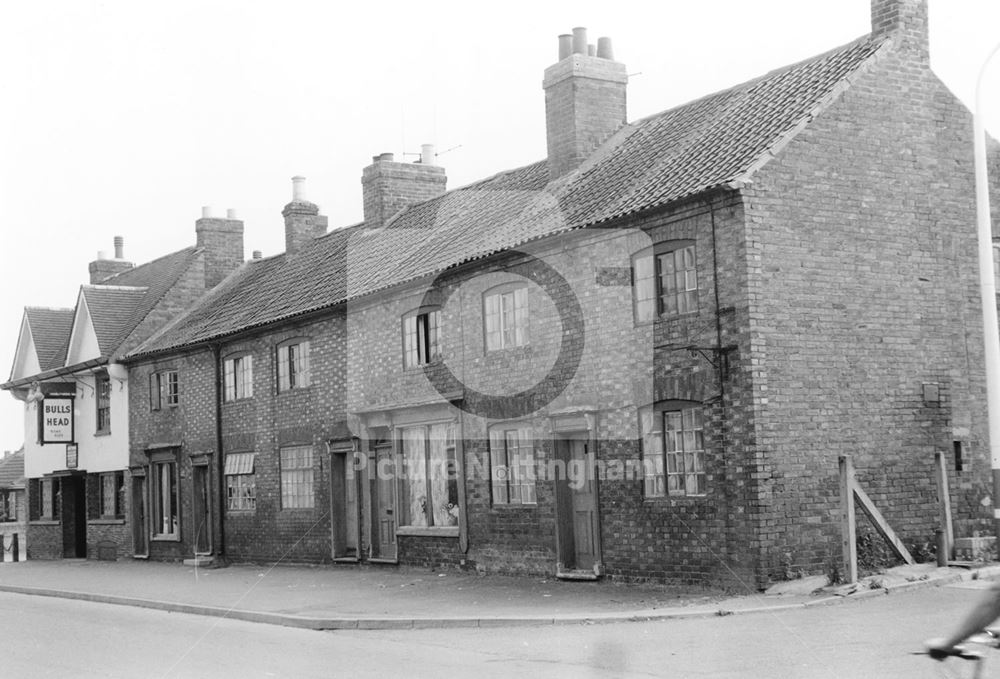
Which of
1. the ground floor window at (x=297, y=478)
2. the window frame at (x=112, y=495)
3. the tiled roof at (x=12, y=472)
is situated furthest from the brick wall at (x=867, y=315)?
the tiled roof at (x=12, y=472)

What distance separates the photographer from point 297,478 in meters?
A: 27.2

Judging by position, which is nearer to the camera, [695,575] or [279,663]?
[279,663]

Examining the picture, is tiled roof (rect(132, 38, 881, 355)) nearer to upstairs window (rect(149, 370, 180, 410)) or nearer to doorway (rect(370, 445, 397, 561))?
upstairs window (rect(149, 370, 180, 410))

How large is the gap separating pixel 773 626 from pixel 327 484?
46.0 ft

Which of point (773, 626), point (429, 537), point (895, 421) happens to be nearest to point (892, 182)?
point (895, 421)

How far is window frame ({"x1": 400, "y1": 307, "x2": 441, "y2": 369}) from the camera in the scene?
2277 centimetres

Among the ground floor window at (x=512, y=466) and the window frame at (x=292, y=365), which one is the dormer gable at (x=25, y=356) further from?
the ground floor window at (x=512, y=466)

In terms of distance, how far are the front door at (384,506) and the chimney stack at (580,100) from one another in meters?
6.38

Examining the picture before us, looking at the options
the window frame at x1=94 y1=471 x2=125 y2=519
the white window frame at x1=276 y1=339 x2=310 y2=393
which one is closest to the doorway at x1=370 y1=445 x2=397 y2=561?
the white window frame at x1=276 y1=339 x2=310 y2=393

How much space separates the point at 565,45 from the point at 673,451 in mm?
9475

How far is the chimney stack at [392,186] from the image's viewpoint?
3025cm

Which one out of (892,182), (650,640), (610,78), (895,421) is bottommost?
(650,640)

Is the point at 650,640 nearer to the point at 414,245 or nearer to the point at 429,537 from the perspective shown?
the point at 429,537

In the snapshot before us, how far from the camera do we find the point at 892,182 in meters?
18.2
